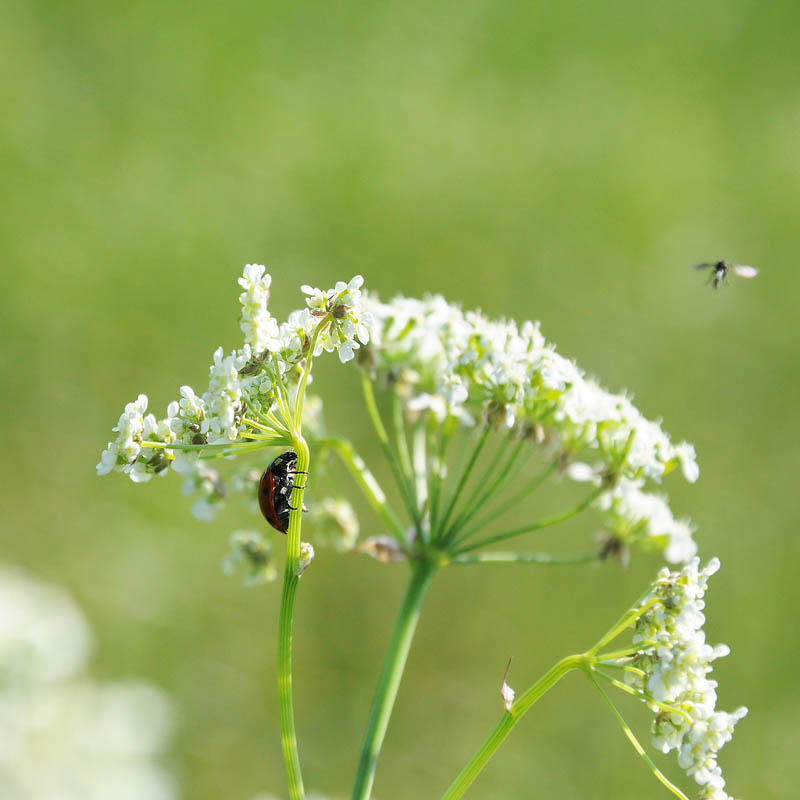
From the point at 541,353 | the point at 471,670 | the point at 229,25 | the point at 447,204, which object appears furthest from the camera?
the point at 229,25

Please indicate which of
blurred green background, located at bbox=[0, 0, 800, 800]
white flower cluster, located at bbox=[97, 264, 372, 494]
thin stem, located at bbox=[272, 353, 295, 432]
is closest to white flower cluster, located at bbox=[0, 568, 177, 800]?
blurred green background, located at bbox=[0, 0, 800, 800]

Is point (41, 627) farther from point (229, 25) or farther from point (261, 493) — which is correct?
point (229, 25)

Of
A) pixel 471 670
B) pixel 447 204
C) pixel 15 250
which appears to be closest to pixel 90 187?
pixel 15 250

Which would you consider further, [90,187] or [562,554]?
[90,187]

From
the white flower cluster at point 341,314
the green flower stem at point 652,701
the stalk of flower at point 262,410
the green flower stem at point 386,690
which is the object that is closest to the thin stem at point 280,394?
the stalk of flower at point 262,410

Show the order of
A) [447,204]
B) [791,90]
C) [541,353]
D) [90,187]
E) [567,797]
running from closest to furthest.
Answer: [541,353], [567,797], [90,187], [447,204], [791,90]

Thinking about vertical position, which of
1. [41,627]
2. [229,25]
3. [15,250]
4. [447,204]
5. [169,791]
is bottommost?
[169,791]

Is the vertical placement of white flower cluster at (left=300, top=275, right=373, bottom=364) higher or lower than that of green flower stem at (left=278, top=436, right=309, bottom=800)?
higher

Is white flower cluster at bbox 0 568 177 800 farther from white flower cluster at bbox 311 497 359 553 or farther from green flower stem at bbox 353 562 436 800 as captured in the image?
green flower stem at bbox 353 562 436 800
